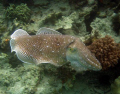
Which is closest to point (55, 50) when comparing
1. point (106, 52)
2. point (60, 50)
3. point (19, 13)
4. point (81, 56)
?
point (60, 50)

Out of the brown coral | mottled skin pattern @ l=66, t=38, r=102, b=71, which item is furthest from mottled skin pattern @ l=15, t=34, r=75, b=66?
the brown coral

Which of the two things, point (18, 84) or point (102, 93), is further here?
point (102, 93)

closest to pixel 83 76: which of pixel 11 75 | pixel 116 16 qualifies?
pixel 11 75

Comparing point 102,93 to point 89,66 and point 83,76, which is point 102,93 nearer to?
point 83,76

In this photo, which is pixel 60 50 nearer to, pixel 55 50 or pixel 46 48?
pixel 55 50

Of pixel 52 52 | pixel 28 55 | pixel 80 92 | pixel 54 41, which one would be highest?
pixel 54 41

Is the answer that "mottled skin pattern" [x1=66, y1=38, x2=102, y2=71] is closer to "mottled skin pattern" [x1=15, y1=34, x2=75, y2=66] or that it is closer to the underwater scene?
the underwater scene
